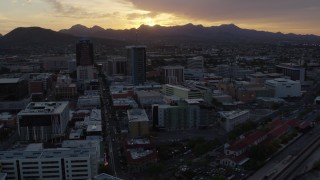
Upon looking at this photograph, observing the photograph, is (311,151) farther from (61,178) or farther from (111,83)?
(111,83)

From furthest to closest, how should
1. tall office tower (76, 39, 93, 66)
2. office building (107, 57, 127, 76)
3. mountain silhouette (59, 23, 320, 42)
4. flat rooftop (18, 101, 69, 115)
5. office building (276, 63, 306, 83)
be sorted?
mountain silhouette (59, 23, 320, 42), office building (107, 57, 127, 76), tall office tower (76, 39, 93, 66), office building (276, 63, 306, 83), flat rooftop (18, 101, 69, 115)

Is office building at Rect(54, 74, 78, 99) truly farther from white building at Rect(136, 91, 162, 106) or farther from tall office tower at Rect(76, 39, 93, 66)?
tall office tower at Rect(76, 39, 93, 66)

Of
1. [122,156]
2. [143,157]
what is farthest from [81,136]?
[143,157]

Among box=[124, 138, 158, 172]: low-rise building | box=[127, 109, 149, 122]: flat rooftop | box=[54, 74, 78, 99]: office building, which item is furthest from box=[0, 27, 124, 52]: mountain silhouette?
box=[124, 138, 158, 172]: low-rise building

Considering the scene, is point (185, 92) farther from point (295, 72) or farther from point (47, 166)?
point (295, 72)

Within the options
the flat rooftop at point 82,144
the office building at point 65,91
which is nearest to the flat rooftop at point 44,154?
the flat rooftop at point 82,144
